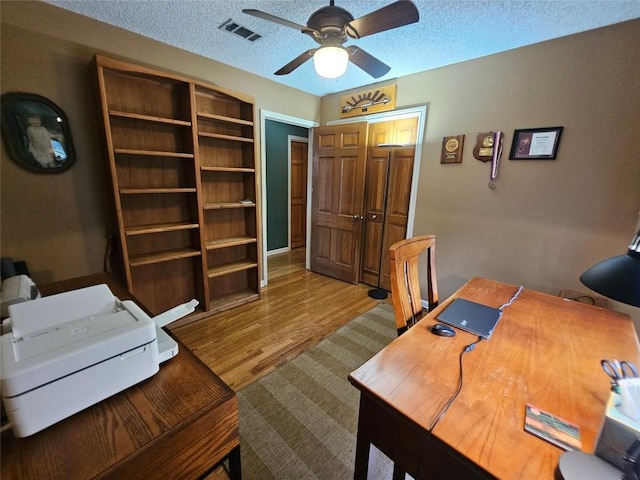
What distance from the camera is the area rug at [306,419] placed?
1.29m

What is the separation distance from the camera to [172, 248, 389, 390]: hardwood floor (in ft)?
6.62

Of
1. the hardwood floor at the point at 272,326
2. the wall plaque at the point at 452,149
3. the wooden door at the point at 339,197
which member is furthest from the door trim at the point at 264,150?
the wall plaque at the point at 452,149

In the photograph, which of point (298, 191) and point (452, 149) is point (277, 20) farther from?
point (298, 191)

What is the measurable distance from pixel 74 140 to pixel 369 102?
279cm

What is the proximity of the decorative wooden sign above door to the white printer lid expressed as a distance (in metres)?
3.03

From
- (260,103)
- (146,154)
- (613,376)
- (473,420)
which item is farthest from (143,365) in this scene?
(260,103)

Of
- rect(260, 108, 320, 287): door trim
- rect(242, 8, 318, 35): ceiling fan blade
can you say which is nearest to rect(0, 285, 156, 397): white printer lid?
rect(242, 8, 318, 35): ceiling fan blade

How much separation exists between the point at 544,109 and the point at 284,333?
2845mm

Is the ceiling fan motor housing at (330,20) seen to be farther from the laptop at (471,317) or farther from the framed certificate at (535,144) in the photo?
the framed certificate at (535,144)

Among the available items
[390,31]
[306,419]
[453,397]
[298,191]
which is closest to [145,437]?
[453,397]

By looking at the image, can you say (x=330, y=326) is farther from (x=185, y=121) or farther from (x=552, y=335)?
(x=185, y=121)

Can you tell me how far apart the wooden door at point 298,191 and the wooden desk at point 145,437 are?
4273 millimetres

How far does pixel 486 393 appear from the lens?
2.67 feet

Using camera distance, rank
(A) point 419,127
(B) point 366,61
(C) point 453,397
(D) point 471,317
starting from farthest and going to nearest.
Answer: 1. (A) point 419,127
2. (B) point 366,61
3. (D) point 471,317
4. (C) point 453,397
